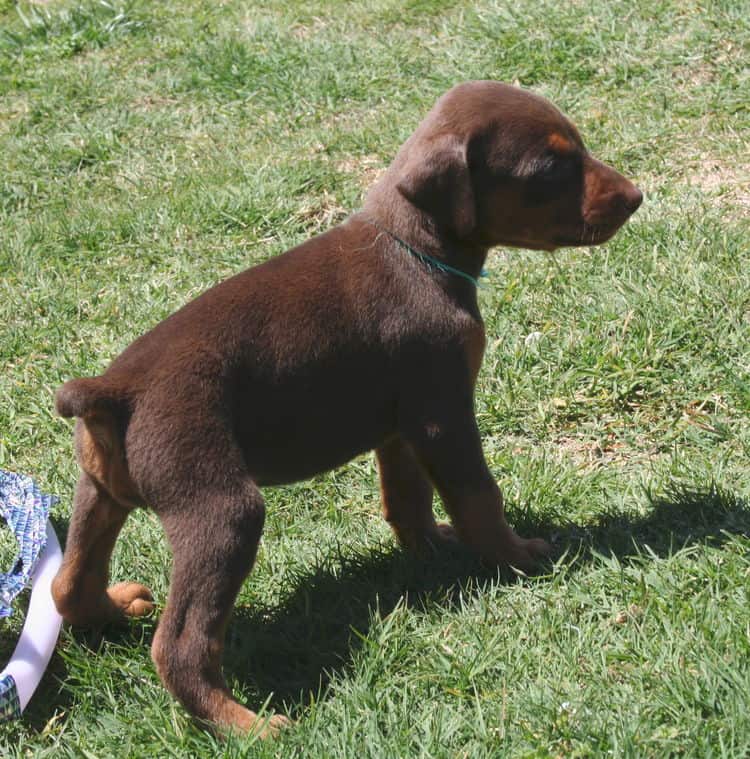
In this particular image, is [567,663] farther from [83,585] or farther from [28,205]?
[28,205]

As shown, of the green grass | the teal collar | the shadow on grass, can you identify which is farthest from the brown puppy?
the green grass

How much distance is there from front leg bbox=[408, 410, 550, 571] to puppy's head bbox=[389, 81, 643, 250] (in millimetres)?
652

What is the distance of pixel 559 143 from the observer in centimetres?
407

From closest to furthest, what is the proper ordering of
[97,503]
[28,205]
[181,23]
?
[97,503] → [28,205] → [181,23]

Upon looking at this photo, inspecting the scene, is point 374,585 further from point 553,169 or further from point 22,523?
point 553,169

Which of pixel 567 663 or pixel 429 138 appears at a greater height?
pixel 429 138

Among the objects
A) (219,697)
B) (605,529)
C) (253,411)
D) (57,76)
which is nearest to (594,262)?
(605,529)

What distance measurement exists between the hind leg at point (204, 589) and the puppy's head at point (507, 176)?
1.21 m

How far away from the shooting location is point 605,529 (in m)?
4.36

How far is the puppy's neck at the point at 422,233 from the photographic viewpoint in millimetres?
4047

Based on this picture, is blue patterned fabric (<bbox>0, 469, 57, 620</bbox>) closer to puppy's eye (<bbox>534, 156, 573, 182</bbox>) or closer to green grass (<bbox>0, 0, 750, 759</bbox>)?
green grass (<bbox>0, 0, 750, 759</bbox>)

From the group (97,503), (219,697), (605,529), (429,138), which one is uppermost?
(429,138)

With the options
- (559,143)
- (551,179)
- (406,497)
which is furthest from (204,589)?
(559,143)

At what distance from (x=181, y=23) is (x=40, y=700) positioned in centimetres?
694
